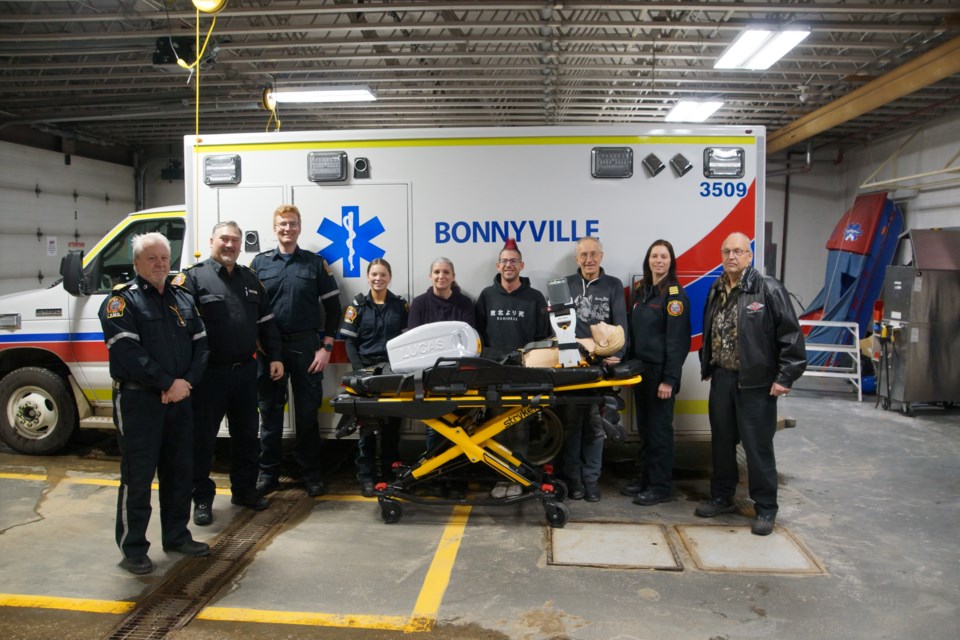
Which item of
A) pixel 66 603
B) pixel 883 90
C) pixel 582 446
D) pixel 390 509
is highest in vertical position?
pixel 883 90

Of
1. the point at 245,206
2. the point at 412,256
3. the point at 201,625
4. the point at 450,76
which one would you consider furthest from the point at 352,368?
the point at 450,76

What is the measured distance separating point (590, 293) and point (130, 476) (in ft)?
9.62

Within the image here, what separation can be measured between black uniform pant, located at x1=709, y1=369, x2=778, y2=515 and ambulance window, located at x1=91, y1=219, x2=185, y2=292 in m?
4.29

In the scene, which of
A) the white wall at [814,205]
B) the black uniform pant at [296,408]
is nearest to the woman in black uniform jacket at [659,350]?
the black uniform pant at [296,408]

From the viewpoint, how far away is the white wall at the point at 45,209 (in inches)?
430

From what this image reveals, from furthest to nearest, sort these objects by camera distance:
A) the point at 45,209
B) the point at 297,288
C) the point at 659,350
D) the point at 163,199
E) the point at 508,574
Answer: the point at 163,199, the point at 45,209, the point at 297,288, the point at 659,350, the point at 508,574

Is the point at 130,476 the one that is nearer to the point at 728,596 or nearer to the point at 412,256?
the point at 412,256

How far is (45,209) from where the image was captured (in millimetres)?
11711

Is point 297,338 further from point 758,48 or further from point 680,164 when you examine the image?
point 758,48

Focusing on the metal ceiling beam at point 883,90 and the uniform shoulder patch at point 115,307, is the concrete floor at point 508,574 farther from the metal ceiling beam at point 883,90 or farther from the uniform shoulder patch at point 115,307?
the metal ceiling beam at point 883,90

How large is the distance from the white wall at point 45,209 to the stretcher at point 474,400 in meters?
9.79

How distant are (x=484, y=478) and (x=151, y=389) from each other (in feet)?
7.73

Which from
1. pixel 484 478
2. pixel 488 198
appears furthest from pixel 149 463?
pixel 488 198

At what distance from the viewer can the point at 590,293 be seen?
4461 mm
